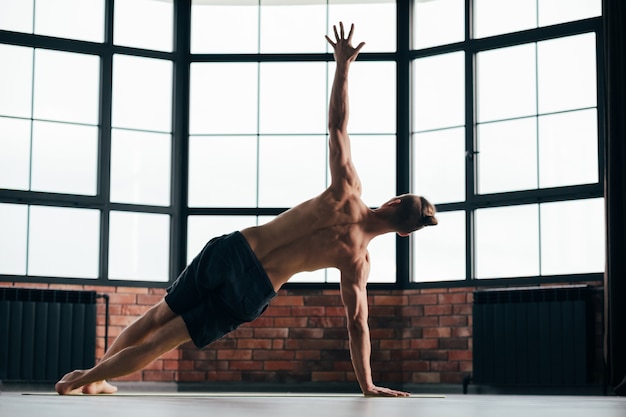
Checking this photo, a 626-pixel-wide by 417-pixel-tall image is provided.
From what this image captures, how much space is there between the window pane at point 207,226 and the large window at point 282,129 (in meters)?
0.01

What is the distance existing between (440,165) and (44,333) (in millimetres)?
2843

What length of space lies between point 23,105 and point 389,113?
2.49 metres

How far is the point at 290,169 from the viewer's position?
7.27 metres

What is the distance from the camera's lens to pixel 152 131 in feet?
23.8

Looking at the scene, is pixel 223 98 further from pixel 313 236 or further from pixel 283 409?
pixel 283 409

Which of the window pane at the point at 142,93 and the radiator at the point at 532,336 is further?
the window pane at the point at 142,93

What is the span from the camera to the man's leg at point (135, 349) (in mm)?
4129

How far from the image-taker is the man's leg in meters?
4.13

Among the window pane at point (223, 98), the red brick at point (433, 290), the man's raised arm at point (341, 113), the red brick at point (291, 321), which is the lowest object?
the red brick at point (291, 321)

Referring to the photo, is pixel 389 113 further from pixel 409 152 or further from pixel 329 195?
pixel 329 195

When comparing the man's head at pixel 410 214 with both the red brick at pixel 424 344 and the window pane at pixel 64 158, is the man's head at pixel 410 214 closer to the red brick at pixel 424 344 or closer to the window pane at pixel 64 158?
the red brick at pixel 424 344

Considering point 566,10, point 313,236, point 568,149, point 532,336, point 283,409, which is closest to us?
point 283,409

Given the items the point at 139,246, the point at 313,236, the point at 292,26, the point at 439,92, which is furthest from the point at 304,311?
the point at 313,236

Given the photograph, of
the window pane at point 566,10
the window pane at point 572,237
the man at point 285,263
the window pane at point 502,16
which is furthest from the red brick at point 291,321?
the man at point 285,263
